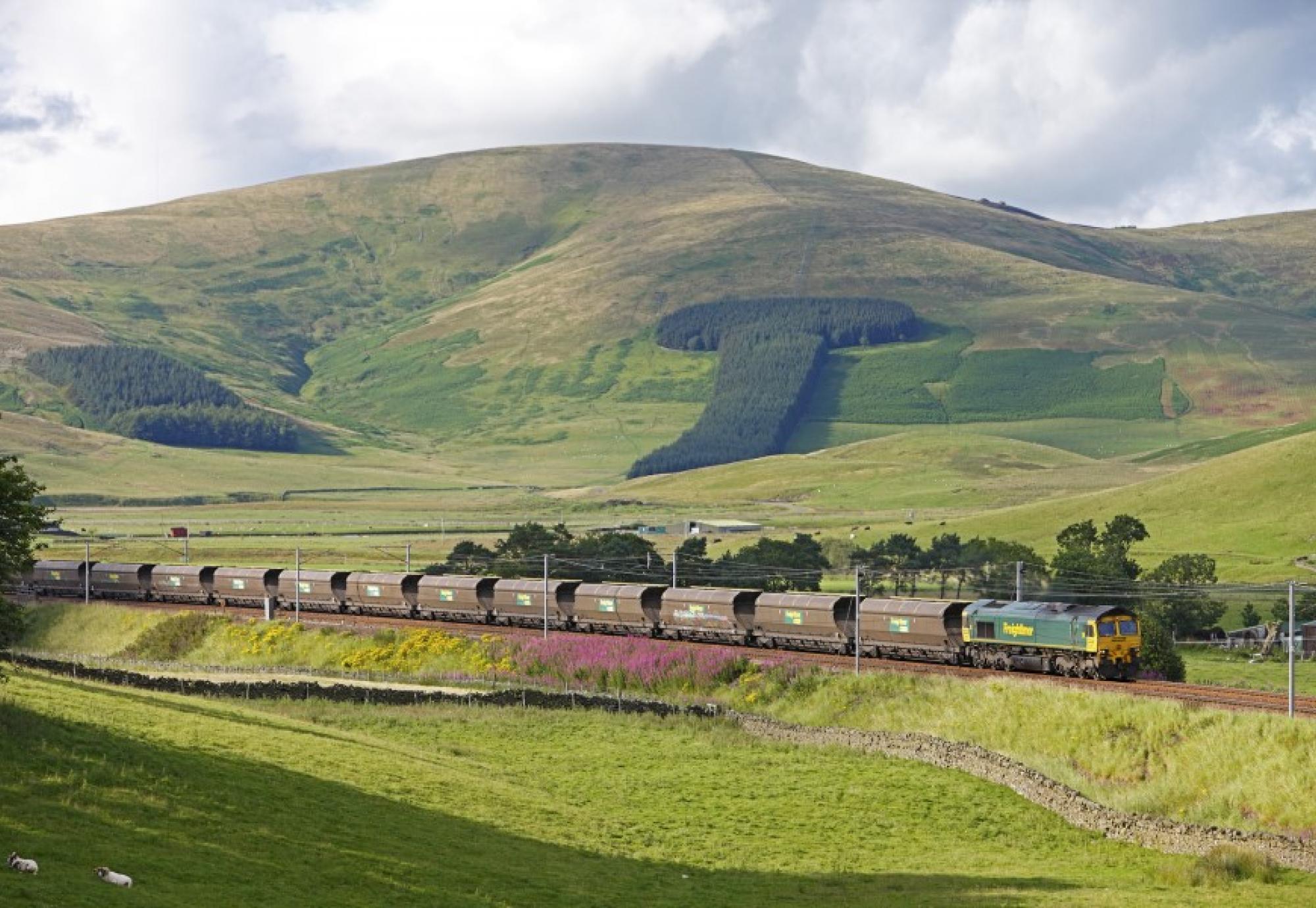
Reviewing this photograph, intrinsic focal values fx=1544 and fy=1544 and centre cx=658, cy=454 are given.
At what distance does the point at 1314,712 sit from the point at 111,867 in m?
46.6

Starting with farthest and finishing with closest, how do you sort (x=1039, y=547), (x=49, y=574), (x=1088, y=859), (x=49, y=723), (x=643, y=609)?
(x=1039, y=547), (x=49, y=574), (x=643, y=609), (x=1088, y=859), (x=49, y=723)

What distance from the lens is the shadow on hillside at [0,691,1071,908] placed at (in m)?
33.2

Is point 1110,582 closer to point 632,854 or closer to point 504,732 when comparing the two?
point 504,732

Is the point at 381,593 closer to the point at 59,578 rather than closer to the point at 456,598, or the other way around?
the point at 456,598

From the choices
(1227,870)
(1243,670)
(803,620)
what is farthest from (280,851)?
(1243,670)

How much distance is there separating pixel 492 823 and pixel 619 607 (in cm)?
5426

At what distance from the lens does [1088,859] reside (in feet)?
161

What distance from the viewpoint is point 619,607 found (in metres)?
102

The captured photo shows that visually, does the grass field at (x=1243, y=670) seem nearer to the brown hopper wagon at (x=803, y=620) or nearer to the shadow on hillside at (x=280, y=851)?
the brown hopper wagon at (x=803, y=620)

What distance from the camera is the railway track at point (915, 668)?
210 ft

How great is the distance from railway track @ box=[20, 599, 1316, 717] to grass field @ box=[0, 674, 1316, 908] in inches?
434

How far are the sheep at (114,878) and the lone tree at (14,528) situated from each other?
16220mm

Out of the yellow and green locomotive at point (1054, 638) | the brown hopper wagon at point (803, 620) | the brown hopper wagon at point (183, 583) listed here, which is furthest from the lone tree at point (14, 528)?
the brown hopper wagon at point (183, 583)

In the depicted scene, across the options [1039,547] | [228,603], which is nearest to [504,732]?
[228,603]
